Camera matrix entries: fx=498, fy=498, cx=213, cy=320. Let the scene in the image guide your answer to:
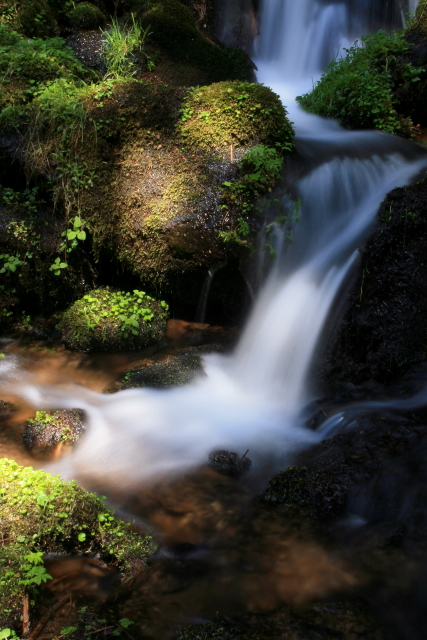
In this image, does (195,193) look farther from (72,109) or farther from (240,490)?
(240,490)

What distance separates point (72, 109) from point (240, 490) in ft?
15.1

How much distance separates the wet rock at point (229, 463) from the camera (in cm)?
370

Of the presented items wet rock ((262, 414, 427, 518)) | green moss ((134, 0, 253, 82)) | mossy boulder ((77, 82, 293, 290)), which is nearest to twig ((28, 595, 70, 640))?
wet rock ((262, 414, 427, 518))

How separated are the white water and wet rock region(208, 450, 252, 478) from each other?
0.13 meters

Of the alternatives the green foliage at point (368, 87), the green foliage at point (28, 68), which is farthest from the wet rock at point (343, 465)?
the green foliage at point (28, 68)

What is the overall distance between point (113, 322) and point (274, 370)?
1.88m

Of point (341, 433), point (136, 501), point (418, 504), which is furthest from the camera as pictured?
point (341, 433)

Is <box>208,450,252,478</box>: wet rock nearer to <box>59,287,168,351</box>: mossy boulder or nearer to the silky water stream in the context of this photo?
the silky water stream

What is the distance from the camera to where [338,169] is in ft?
18.8

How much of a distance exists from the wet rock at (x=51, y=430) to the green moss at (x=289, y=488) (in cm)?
164

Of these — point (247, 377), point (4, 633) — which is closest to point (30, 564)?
point (4, 633)

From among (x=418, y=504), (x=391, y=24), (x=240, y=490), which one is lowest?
(x=240, y=490)

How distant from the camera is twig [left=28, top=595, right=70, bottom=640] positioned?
224 centimetres

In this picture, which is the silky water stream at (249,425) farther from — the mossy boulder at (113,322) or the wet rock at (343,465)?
the mossy boulder at (113,322)
